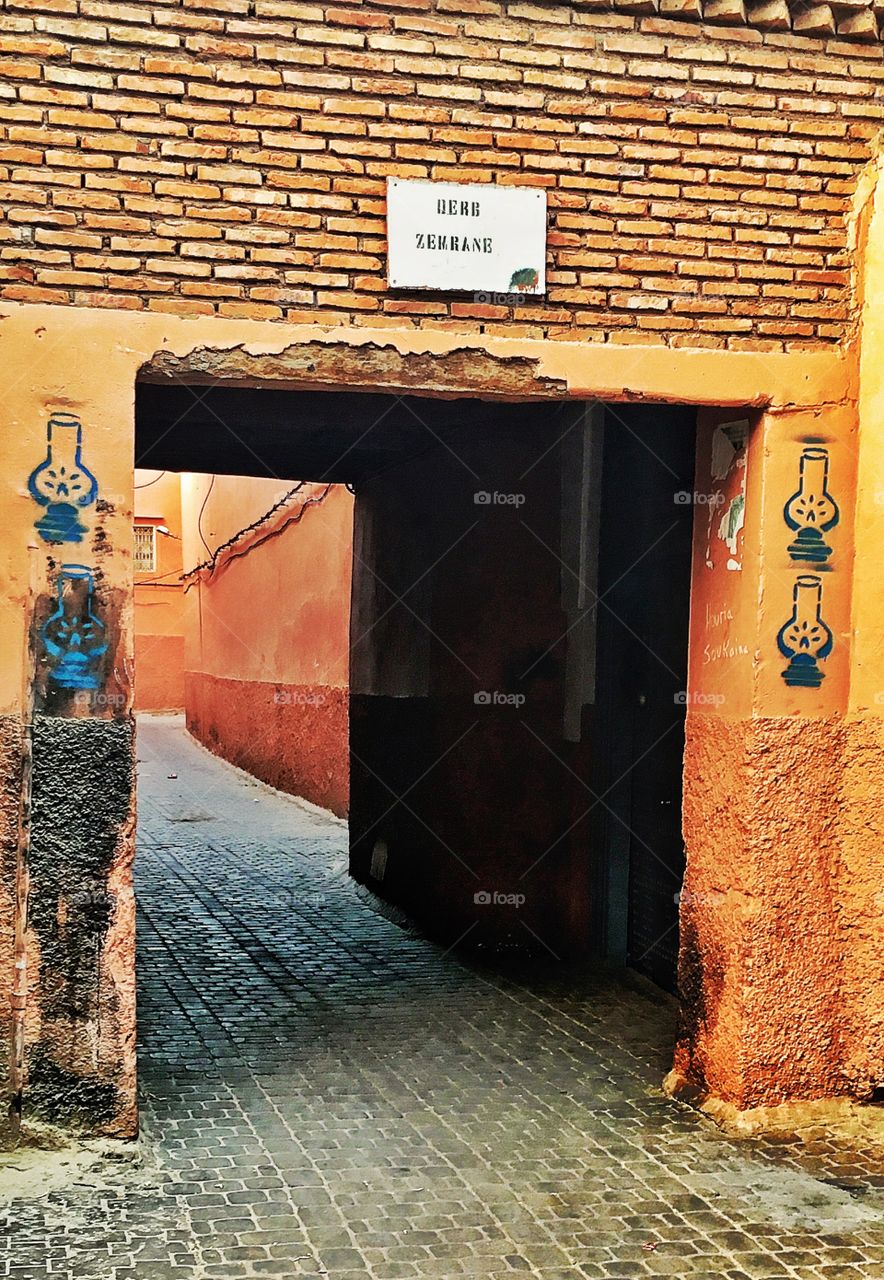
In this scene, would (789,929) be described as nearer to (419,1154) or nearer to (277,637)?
(419,1154)

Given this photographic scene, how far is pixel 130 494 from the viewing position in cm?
503

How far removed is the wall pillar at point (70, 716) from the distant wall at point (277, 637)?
7.76 metres

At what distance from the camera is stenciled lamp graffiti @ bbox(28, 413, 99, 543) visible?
16.2 feet

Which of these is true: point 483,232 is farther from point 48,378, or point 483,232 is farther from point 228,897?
point 228,897

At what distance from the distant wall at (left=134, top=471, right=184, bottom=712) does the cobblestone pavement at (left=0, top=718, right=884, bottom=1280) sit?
17.4m

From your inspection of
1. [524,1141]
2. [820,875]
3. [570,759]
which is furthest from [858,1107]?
[570,759]

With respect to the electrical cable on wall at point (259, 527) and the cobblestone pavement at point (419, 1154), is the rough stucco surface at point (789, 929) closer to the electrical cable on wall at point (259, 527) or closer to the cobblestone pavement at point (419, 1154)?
the cobblestone pavement at point (419, 1154)

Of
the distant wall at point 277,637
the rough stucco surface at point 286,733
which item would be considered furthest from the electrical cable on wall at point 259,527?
the rough stucco surface at point 286,733

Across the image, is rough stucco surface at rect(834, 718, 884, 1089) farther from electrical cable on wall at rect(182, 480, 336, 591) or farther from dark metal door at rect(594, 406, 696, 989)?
electrical cable on wall at rect(182, 480, 336, 591)

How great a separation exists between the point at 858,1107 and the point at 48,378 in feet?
14.0

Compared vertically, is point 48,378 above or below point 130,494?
above

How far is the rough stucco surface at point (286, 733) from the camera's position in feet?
43.5

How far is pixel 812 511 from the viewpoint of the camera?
5.51 m

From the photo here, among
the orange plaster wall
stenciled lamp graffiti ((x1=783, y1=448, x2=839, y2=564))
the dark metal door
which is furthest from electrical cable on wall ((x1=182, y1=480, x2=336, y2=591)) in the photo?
stenciled lamp graffiti ((x1=783, y1=448, x2=839, y2=564))
